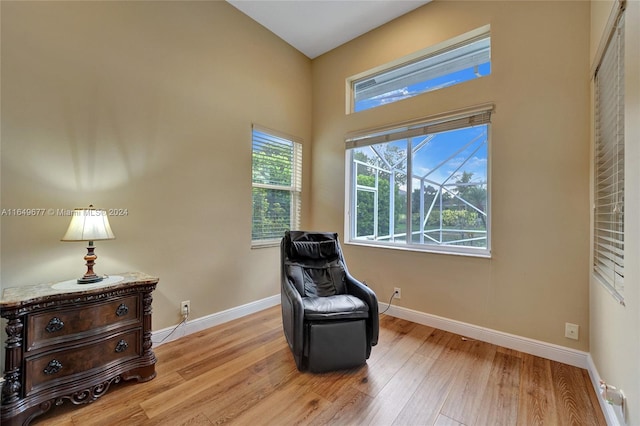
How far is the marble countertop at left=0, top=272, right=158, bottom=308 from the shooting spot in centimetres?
147

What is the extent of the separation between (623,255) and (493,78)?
5.92 ft

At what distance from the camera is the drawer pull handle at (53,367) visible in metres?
1.54

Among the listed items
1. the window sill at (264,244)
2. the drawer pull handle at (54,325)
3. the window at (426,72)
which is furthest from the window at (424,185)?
the drawer pull handle at (54,325)

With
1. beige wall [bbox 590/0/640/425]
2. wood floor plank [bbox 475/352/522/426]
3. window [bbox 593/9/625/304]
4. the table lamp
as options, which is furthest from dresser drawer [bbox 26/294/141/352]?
window [bbox 593/9/625/304]

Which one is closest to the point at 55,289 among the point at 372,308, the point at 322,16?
the point at 372,308

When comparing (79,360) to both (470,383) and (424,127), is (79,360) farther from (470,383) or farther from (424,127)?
(424,127)

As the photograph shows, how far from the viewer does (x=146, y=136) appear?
2.33m

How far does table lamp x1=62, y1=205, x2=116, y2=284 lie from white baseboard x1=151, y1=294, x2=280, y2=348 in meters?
0.84

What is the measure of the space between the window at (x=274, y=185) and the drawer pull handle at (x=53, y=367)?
5.99ft

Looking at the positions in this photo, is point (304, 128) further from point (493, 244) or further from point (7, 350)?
point (7, 350)

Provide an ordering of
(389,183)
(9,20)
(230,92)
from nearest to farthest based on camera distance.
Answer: (9,20) → (230,92) → (389,183)

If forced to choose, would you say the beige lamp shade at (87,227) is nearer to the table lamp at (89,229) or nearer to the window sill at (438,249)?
the table lamp at (89,229)

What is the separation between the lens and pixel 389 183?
326 cm

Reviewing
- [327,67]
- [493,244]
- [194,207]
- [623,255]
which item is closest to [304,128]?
[327,67]
